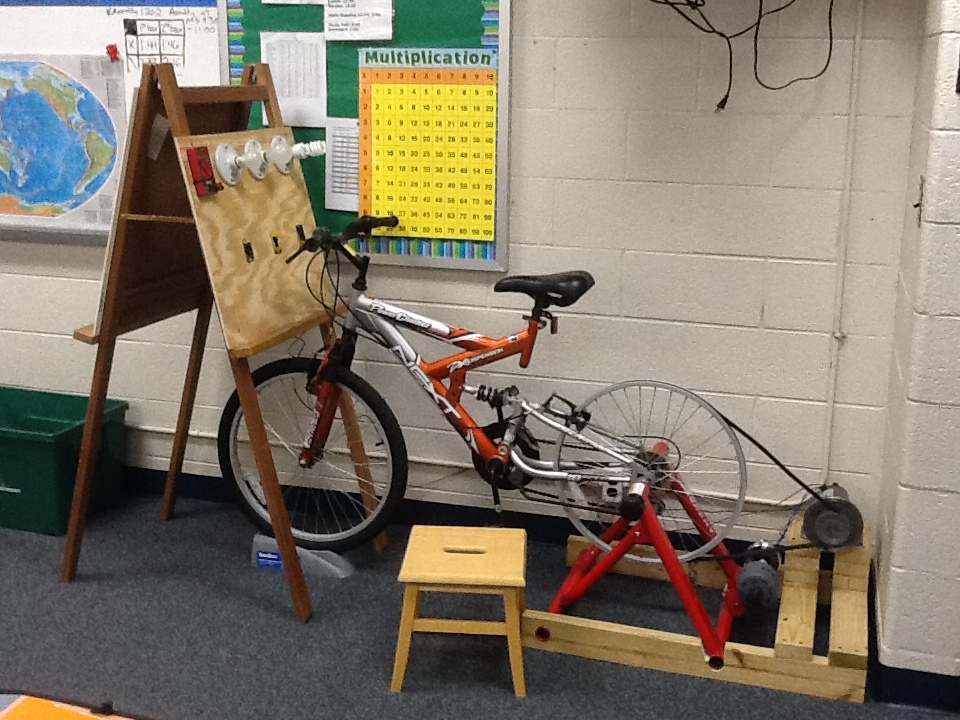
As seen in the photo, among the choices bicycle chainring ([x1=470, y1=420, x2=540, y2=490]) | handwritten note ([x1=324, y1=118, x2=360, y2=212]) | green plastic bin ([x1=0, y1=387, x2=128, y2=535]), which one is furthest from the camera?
green plastic bin ([x1=0, y1=387, x2=128, y2=535])

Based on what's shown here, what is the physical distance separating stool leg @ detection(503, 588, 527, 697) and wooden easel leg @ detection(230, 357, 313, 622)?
0.62 m

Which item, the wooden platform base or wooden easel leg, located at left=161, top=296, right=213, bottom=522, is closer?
the wooden platform base

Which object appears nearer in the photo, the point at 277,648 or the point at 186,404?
the point at 277,648

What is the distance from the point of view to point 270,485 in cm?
251

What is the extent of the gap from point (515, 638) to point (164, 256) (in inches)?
55.8

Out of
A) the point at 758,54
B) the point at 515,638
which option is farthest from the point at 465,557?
the point at 758,54

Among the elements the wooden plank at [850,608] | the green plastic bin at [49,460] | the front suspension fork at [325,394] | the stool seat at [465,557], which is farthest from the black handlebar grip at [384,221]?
the wooden plank at [850,608]

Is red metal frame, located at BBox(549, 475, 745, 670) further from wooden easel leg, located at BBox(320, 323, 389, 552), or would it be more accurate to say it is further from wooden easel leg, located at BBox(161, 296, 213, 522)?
wooden easel leg, located at BBox(161, 296, 213, 522)

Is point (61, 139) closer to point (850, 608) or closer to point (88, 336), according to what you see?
point (88, 336)

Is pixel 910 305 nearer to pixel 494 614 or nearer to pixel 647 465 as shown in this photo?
pixel 647 465

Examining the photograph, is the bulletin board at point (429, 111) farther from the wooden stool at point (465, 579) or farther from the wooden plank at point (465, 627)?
the wooden plank at point (465, 627)

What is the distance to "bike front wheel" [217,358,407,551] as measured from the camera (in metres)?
2.76

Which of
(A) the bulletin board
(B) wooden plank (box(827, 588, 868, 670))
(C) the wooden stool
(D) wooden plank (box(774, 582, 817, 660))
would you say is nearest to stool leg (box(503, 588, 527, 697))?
(C) the wooden stool

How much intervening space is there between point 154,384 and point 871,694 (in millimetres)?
2325
